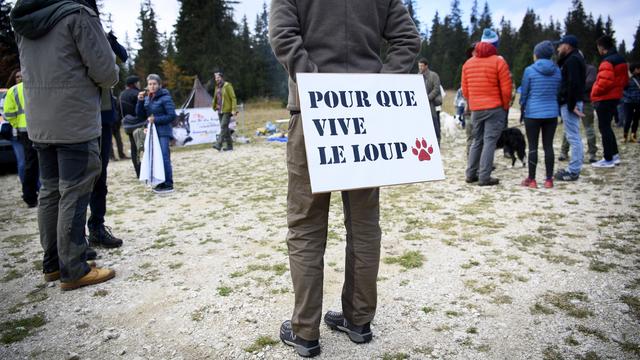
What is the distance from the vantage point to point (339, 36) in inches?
78.8

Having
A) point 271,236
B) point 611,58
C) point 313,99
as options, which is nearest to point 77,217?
point 271,236

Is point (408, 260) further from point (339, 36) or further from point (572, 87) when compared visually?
point (572, 87)

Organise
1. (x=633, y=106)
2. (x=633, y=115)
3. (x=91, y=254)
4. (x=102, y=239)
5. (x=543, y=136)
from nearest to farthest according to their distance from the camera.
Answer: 1. (x=91, y=254)
2. (x=102, y=239)
3. (x=543, y=136)
4. (x=633, y=106)
5. (x=633, y=115)

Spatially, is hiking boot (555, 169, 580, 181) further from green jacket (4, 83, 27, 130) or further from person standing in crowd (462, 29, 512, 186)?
green jacket (4, 83, 27, 130)

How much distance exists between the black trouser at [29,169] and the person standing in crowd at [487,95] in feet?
21.2

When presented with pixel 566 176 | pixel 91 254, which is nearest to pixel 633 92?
pixel 566 176

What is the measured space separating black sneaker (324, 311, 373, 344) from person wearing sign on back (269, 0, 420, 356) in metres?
0.02

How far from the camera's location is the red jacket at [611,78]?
21.4 feet

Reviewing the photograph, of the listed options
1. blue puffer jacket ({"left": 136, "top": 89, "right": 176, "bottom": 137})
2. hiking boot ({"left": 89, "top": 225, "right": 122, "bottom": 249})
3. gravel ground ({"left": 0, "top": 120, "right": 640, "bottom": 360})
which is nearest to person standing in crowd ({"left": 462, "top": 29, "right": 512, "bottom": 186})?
gravel ground ({"left": 0, "top": 120, "right": 640, "bottom": 360})

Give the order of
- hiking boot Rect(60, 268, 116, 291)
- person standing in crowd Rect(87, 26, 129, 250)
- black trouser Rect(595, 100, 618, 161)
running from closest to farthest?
hiking boot Rect(60, 268, 116, 291) → person standing in crowd Rect(87, 26, 129, 250) → black trouser Rect(595, 100, 618, 161)

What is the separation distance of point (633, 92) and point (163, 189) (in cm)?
1146

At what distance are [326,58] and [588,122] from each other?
287 inches

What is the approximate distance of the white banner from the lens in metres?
13.1

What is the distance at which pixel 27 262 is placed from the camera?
374 cm
